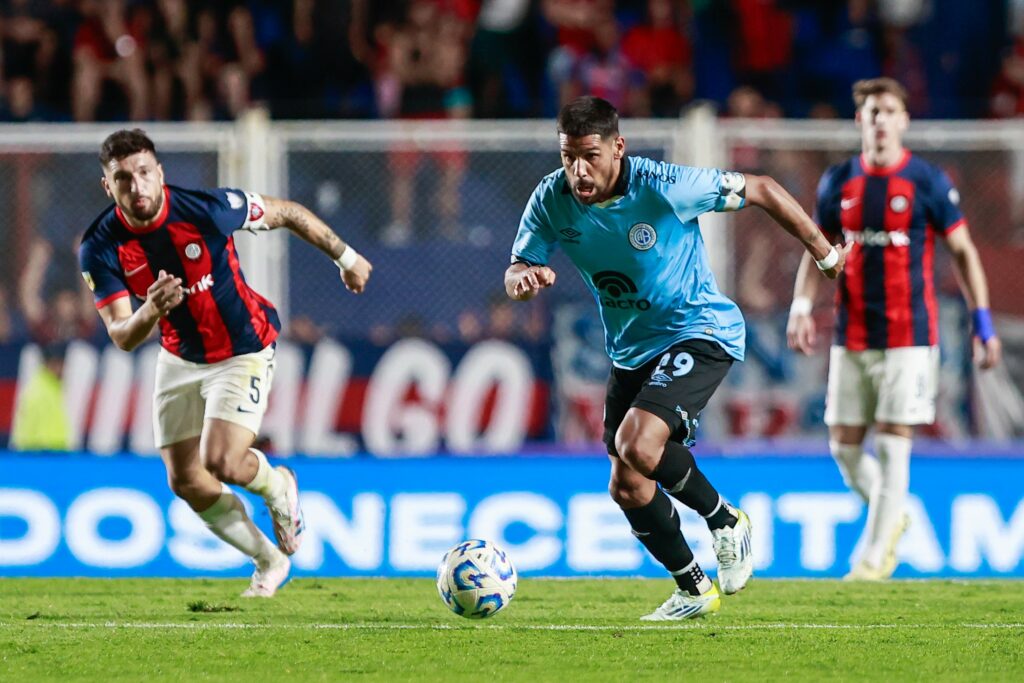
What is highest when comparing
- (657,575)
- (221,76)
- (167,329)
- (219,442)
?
(221,76)

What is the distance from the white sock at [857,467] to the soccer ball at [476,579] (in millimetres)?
3097

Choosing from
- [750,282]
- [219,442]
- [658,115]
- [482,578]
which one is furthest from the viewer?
[658,115]

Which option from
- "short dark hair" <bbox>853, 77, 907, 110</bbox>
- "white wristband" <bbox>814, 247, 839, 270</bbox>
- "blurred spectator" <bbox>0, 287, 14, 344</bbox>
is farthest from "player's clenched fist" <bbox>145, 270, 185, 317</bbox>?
"blurred spectator" <bbox>0, 287, 14, 344</bbox>

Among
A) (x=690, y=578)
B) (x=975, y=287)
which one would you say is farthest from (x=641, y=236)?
(x=975, y=287)

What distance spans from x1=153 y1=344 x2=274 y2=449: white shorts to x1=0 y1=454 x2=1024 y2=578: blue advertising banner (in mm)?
2313

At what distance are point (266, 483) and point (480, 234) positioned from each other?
4275 mm

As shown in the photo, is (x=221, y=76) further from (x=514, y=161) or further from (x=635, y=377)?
(x=635, y=377)

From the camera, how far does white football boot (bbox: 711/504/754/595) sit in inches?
283

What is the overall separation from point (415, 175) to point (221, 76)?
3073 mm

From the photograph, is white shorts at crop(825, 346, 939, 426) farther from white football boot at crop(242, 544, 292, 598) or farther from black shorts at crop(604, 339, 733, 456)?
white football boot at crop(242, 544, 292, 598)

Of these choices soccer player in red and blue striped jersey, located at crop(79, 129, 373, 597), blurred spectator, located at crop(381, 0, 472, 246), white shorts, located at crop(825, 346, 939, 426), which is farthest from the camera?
blurred spectator, located at crop(381, 0, 472, 246)

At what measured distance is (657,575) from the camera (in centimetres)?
1046

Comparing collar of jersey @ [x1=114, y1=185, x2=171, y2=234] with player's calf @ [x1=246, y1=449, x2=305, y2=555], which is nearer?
collar of jersey @ [x1=114, y1=185, x2=171, y2=234]

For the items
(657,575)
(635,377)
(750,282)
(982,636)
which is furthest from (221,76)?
(982,636)
